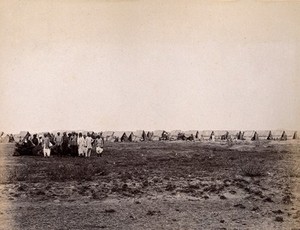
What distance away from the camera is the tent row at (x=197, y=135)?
5.92 meters

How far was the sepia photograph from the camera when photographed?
5.79m

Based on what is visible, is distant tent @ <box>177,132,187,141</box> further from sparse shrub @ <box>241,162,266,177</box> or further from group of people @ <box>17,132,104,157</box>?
group of people @ <box>17,132,104,157</box>

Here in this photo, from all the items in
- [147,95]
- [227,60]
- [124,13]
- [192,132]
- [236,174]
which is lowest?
[236,174]

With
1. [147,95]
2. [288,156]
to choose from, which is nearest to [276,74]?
[288,156]

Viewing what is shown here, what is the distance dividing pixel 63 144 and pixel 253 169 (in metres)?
2.28

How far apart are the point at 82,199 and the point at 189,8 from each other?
2492 millimetres

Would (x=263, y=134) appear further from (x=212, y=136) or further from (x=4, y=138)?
(x=4, y=138)

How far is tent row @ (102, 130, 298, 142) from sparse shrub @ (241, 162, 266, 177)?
0.32m

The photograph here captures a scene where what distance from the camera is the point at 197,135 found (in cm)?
603

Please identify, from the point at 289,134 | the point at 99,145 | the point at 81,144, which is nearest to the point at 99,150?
the point at 99,145

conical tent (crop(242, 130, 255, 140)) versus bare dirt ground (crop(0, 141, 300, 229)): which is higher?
conical tent (crop(242, 130, 255, 140))

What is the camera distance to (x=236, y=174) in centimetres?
595

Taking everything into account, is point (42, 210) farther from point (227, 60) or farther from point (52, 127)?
point (227, 60)

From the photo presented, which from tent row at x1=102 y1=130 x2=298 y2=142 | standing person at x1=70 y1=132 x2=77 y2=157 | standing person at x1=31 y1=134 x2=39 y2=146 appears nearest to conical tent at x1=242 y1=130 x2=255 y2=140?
tent row at x1=102 y1=130 x2=298 y2=142
